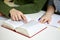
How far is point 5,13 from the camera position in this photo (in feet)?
3.15

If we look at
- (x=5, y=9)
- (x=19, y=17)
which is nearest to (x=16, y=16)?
(x=19, y=17)

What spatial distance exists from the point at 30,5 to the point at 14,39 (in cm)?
40

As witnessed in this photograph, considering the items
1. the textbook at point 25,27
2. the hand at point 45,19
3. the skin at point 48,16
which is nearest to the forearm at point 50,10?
the skin at point 48,16

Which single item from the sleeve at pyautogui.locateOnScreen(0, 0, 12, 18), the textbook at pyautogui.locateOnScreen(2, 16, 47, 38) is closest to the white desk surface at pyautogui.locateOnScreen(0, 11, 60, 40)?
the textbook at pyautogui.locateOnScreen(2, 16, 47, 38)

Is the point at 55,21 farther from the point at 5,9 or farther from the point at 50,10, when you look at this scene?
the point at 5,9

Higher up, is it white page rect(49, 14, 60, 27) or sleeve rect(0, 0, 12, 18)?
sleeve rect(0, 0, 12, 18)

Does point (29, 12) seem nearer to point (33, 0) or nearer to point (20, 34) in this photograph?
point (33, 0)

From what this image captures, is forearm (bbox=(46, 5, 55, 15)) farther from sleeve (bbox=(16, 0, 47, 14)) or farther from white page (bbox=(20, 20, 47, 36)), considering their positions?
white page (bbox=(20, 20, 47, 36))

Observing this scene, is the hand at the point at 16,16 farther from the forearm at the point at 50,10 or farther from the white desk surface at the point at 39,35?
the forearm at the point at 50,10

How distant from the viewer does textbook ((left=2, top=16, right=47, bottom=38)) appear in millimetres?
732

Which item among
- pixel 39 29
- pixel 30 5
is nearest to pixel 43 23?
pixel 39 29

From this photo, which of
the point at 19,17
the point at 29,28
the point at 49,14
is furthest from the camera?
the point at 49,14

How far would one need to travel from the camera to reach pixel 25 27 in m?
0.75

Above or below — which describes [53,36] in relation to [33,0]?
below
